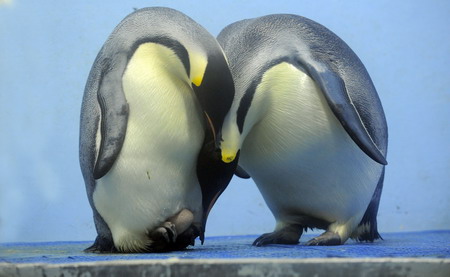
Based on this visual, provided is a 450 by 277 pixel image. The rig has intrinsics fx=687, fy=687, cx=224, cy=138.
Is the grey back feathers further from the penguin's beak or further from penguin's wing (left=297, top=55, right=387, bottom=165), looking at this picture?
the penguin's beak

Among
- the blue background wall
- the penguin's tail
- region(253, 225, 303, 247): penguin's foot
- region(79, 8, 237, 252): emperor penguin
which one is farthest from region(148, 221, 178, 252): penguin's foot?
the blue background wall

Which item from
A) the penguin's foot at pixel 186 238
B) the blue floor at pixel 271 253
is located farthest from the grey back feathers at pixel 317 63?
the penguin's foot at pixel 186 238

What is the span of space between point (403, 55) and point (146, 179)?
1.79 metres

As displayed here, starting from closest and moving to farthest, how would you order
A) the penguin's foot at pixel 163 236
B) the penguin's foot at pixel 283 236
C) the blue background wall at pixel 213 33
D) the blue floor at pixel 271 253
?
the blue floor at pixel 271 253
the penguin's foot at pixel 163 236
the penguin's foot at pixel 283 236
the blue background wall at pixel 213 33

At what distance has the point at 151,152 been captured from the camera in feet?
4.68

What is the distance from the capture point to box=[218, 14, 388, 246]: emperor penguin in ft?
4.91

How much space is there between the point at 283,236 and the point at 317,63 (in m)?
0.45

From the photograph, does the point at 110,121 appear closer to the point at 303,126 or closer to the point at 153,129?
the point at 153,129

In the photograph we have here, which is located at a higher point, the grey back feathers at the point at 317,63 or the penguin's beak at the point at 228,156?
the grey back feathers at the point at 317,63

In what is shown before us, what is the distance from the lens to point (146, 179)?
144 cm

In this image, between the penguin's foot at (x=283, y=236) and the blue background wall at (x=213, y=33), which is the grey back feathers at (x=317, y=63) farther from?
the blue background wall at (x=213, y=33)

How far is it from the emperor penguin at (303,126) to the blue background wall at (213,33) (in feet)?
3.88

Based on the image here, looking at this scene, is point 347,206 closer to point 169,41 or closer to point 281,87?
point 281,87

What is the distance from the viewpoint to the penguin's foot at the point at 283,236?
1.66 meters
